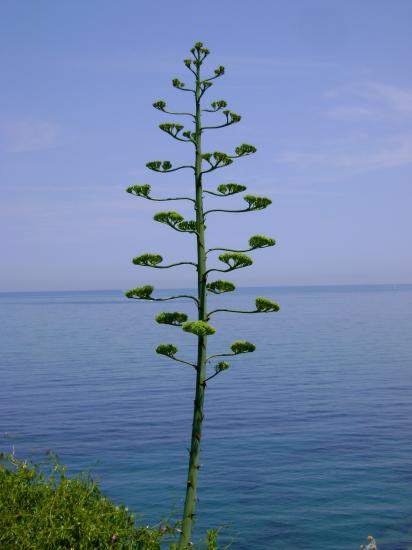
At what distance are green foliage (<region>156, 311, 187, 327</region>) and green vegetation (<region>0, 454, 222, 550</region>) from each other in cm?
425

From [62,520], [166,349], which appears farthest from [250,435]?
[166,349]

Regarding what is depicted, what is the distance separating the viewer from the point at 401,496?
27.0 meters

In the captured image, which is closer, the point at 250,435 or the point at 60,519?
the point at 60,519

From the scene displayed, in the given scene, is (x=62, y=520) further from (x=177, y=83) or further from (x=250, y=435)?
(x=250, y=435)

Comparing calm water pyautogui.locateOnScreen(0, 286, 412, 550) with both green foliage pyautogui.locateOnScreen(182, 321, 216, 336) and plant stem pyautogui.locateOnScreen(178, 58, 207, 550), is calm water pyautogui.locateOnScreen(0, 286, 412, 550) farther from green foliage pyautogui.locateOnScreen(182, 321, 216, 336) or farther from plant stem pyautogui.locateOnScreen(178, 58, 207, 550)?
green foliage pyautogui.locateOnScreen(182, 321, 216, 336)

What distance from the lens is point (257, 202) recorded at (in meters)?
14.8

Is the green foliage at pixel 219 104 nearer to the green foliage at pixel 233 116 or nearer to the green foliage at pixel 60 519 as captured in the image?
the green foliage at pixel 233 116

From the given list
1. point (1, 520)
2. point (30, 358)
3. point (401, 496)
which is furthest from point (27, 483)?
point (30, 358)

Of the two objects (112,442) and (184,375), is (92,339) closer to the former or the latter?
(184,375)

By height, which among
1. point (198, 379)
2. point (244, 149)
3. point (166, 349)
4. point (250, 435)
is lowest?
point (250, 435)

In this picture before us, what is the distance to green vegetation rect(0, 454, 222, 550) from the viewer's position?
14.2m

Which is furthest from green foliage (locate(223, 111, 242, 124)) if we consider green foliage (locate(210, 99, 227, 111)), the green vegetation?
the green vegetation

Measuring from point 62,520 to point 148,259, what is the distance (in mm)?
6018

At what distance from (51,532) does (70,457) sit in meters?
19.5
